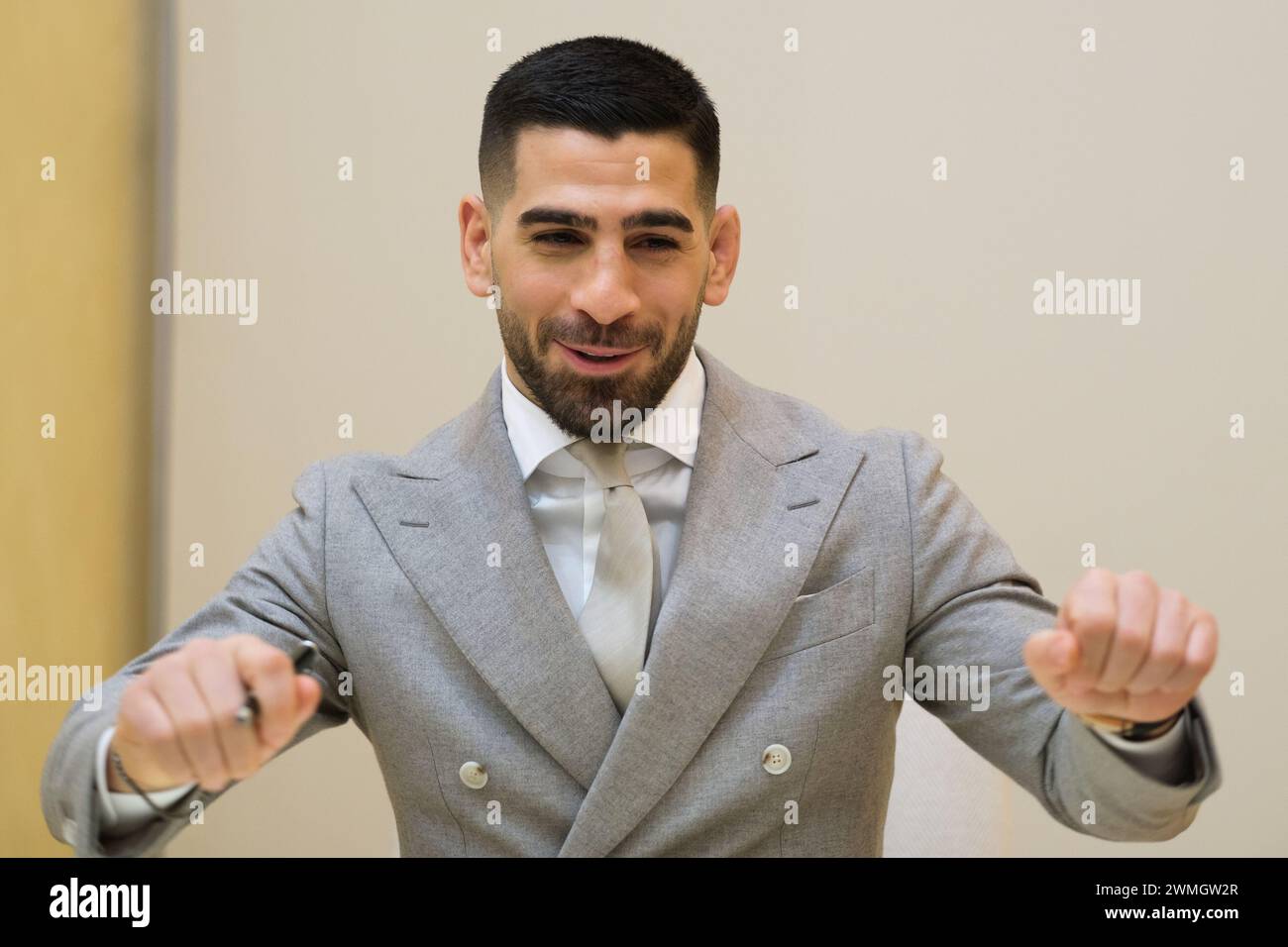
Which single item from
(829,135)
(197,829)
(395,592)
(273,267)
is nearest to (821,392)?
(829,135)

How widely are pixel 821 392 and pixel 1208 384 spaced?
0.68m

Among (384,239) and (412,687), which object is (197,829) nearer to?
(384,239)

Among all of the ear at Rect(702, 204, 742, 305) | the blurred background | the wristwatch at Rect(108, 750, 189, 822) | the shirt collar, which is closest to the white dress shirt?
the shirt collar

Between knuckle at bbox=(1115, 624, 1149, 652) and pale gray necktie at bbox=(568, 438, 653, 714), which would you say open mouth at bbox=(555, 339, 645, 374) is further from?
knuckle at bbox=(1115, 624, 1149, 652)

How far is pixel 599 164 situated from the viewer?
1.47 m

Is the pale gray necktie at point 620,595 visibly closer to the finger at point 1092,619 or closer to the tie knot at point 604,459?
the tie knot at point 604,459

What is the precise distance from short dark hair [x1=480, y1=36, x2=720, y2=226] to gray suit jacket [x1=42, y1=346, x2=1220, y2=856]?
265mm

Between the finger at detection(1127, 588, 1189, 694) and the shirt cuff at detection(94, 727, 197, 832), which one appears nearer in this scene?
the finger at detection(1127, 588, 1189, 694)

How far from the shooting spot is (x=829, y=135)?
2531 millimetres

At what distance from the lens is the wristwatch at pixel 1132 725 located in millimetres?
1164

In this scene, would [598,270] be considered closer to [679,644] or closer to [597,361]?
[597,361]

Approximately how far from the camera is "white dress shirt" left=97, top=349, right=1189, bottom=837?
1504 mm

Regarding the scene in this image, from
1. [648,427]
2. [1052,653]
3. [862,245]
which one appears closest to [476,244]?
[648,427]

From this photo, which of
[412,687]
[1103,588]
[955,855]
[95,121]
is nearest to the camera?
[1103,588]
